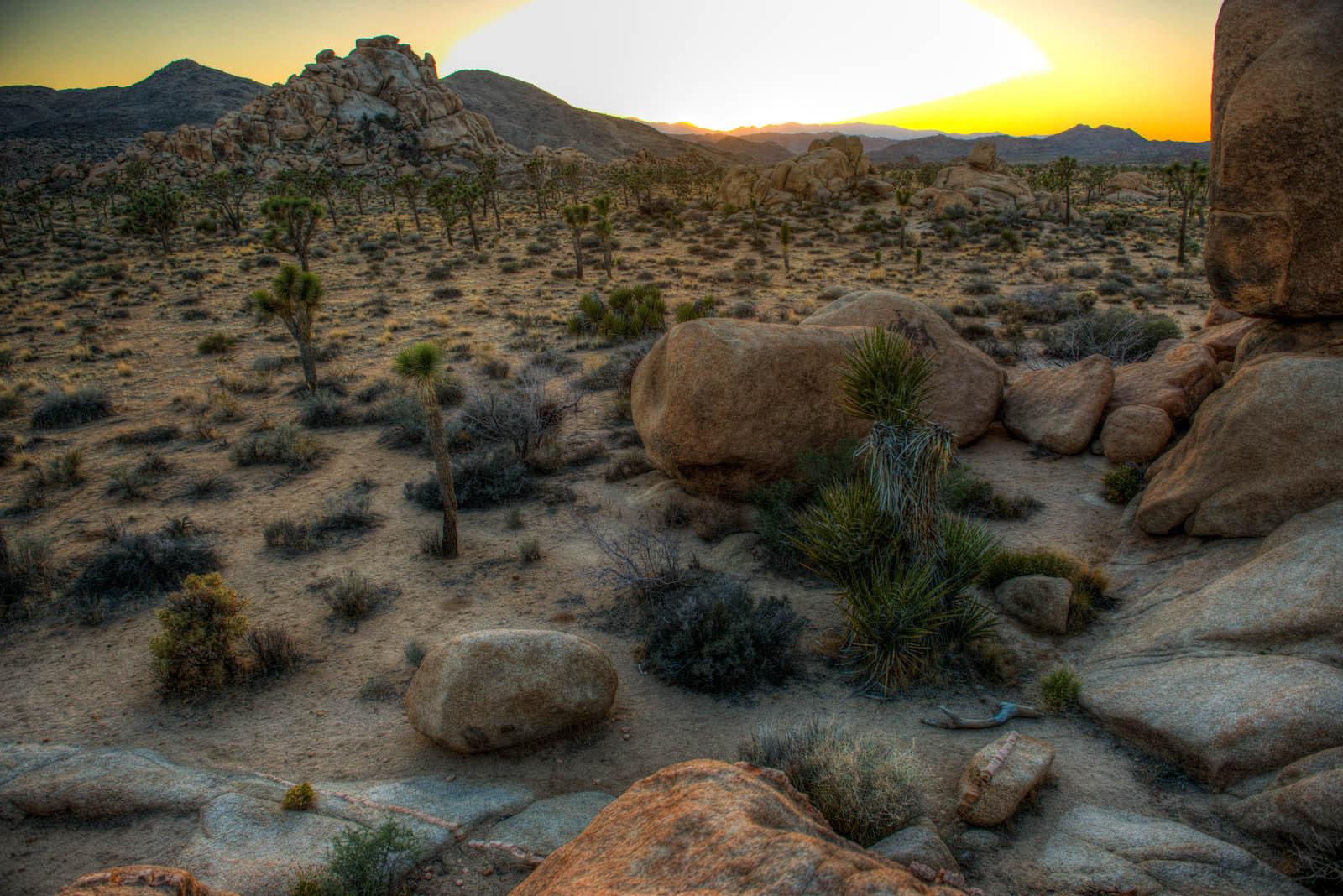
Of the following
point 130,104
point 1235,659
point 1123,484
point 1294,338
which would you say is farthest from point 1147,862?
point 130,104

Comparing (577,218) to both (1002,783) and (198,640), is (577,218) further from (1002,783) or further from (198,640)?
(1002,783)

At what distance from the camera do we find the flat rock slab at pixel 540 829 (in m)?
4.43

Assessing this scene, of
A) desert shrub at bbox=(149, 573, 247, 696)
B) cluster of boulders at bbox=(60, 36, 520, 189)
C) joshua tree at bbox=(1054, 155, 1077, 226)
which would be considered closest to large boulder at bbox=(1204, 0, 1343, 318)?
desert shrub at bbox=(149, 573, 247, 696)

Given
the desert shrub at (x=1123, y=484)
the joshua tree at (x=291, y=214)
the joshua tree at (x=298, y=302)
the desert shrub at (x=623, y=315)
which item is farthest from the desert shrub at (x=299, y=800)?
the joshua tree at (x=291, y=214)

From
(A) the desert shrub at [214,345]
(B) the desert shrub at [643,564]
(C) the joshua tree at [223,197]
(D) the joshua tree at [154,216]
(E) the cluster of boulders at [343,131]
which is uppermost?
(E) the cluster of boulders at [343,131]

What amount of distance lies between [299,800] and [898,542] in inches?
211

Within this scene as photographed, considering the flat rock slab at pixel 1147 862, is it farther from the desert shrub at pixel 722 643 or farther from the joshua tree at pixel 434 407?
the joshua tree at pixel 434 407

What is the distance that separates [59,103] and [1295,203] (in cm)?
14859

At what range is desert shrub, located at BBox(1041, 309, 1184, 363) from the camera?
534 inches

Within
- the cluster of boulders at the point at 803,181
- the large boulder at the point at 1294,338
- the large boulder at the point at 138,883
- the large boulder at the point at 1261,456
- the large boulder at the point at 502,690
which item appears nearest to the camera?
the large boulder at the point at 138,883

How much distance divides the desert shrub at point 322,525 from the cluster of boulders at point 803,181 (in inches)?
1597

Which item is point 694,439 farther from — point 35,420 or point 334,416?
point 35,420

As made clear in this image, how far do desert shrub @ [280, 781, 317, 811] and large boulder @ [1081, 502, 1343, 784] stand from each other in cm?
622

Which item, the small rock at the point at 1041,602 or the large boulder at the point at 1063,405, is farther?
the large boulder at the point at 1063,405
